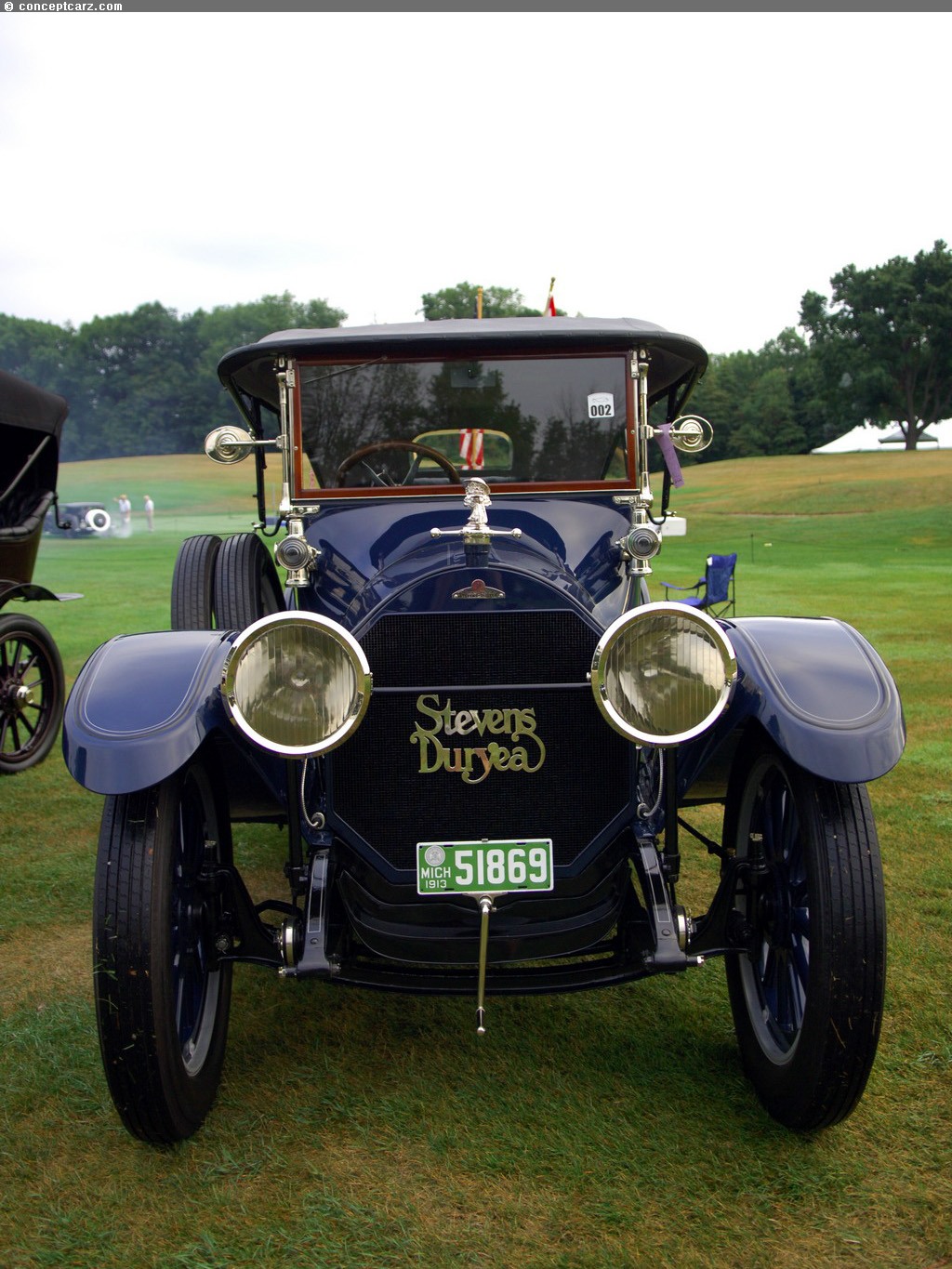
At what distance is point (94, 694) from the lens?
2.56m

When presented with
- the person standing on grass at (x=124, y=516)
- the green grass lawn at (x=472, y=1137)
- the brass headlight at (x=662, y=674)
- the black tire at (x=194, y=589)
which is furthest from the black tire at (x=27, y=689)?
the person standing on grass at (x=124, y=516)

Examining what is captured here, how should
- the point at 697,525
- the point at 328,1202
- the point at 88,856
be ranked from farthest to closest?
1. the point at 697,525
2. the point at 88,856
3. the point at 328,1202

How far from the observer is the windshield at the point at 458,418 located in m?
3.52

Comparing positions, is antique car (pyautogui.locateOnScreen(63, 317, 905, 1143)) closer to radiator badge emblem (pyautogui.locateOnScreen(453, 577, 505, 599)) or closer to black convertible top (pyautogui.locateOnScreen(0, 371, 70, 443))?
radiator badge emblem (pyautogui.locateOnScreen(453, 577, 505, 599))

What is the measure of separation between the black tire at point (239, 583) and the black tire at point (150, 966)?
1.70m

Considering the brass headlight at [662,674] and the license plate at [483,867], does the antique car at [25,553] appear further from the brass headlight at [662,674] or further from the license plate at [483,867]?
the brass headlight at [662,674]

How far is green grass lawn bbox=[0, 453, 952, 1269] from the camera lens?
2.17m

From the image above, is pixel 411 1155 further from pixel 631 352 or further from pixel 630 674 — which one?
pixel 631 352

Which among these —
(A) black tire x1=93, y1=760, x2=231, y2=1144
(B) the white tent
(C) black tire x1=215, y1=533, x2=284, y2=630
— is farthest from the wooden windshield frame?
(B) the white tent

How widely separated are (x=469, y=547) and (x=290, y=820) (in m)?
0.84

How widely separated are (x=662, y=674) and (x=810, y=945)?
0.72 meters

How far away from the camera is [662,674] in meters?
2.45

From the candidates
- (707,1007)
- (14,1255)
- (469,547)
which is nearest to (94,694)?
(469,547)

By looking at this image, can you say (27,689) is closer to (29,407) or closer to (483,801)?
(29,407)
